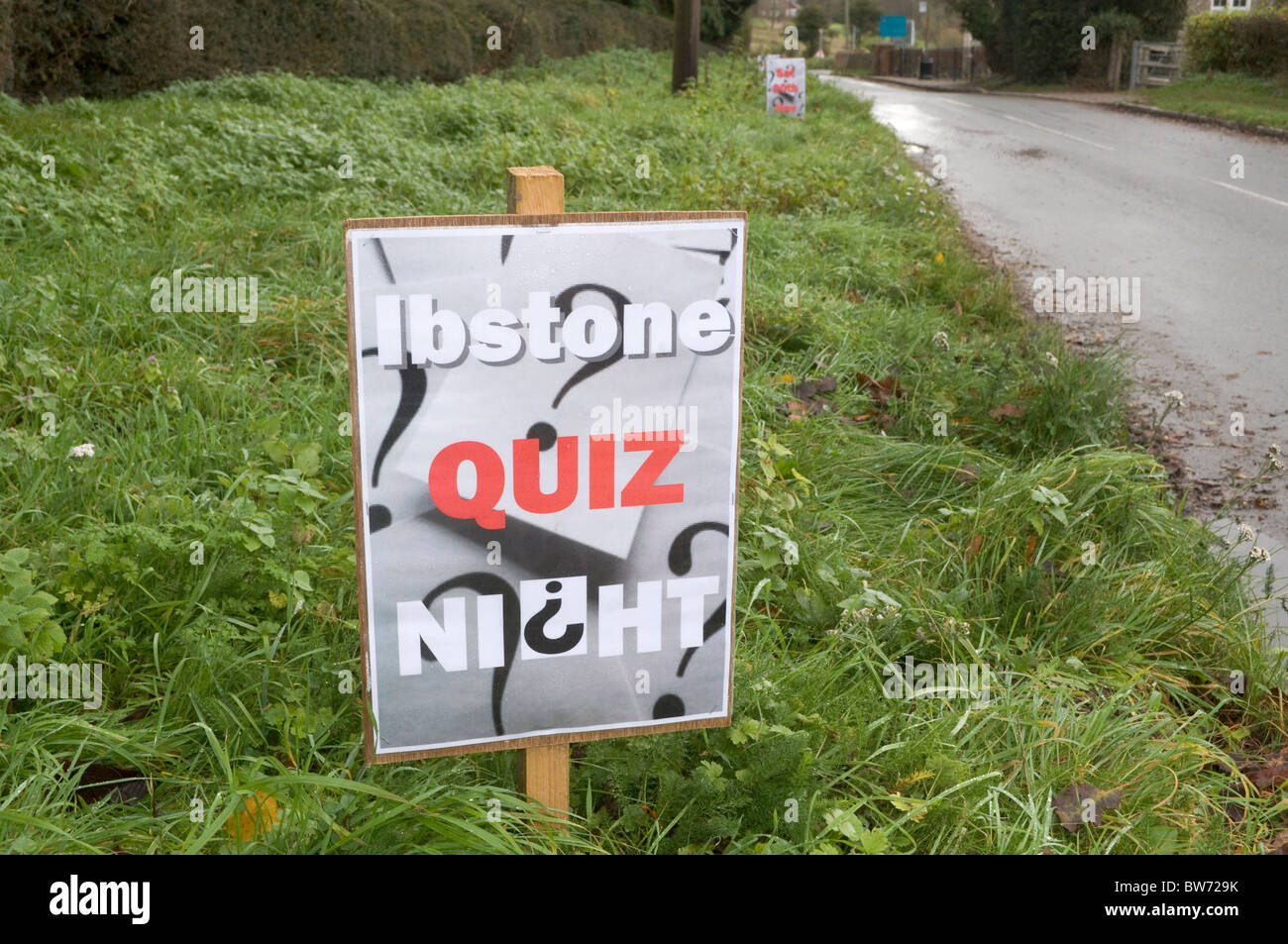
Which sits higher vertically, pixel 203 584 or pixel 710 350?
pixel 710 350

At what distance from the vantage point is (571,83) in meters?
18.3

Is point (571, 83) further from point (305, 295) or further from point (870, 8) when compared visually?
point (870, 8)

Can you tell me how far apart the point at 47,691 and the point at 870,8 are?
7713 cm

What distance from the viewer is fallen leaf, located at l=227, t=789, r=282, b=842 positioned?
2271 mm

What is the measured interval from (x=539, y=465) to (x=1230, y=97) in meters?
26.6

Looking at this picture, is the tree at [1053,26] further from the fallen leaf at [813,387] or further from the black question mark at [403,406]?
the black question mark at [403,406]

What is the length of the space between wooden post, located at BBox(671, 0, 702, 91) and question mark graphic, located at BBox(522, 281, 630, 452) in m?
16.6

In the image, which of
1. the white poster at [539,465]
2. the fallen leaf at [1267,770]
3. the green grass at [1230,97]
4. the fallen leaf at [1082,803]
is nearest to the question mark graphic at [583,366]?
the white poster at [539,465]

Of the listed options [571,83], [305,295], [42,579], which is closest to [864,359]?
[305,295]

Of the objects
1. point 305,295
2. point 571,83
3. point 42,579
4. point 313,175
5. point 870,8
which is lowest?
point 42,579

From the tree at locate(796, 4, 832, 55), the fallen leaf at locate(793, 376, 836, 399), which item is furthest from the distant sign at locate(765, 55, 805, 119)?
the tree at locate(796, 4, 832, 55)

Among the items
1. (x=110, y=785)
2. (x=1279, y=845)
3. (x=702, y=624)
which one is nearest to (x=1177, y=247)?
(x=1279, y=845)

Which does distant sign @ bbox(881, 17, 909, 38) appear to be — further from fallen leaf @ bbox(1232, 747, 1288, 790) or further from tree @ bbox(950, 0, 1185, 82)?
fallen leaf @ bbox(1232, 747, 1288, 790)
